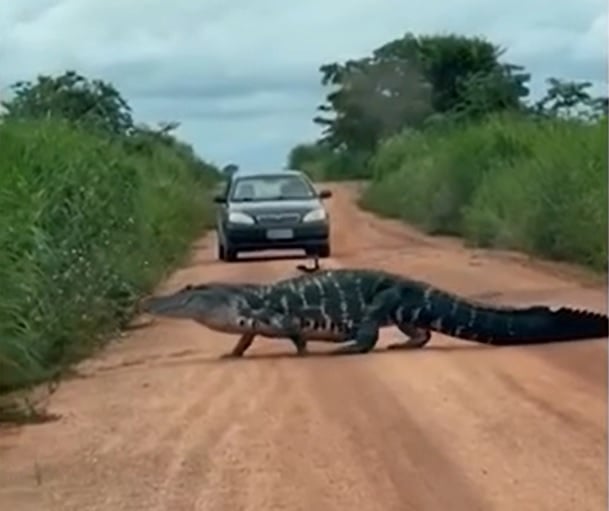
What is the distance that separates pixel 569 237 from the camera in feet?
74.2

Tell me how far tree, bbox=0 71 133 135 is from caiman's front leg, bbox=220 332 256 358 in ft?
28.2

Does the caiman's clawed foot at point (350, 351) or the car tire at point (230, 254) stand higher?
the caiman's clawed foot at point (350, 351)

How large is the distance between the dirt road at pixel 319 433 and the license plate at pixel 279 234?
37.6 feet

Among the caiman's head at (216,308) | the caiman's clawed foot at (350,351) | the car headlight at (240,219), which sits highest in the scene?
the caiman's head at (216,308)

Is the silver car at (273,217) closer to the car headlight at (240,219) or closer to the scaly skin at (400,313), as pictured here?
the car headlight at (240,219)

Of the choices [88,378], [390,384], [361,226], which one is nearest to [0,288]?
[88,378]

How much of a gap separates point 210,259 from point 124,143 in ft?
6.70

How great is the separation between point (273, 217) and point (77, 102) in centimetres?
321

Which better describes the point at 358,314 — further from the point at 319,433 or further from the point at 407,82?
the point at 407,82

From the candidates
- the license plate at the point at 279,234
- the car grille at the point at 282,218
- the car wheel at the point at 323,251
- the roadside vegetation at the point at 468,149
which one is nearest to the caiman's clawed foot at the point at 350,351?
the roadside vegetation at the point at 468,149

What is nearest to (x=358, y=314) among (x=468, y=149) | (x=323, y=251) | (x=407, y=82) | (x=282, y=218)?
(x=282, y=218)

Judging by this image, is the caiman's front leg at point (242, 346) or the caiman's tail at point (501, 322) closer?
the caiman's front leg at point (242, 346)

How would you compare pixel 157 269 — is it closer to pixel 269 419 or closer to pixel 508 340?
pixel 508 340

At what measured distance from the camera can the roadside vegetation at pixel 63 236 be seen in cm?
1174
